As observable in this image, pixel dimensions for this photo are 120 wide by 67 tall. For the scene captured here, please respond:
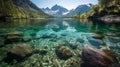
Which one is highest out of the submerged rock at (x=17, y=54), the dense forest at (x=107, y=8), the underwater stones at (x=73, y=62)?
the dense forest at (x=107, y=8)

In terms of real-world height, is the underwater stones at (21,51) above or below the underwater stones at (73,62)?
above

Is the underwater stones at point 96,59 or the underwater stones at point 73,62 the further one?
the underwater stones at point 73,62

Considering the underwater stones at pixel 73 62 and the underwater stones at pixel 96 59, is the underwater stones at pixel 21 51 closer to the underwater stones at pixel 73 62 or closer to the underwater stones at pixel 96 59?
the underwater stones at pixel 73 62

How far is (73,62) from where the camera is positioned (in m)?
16.8

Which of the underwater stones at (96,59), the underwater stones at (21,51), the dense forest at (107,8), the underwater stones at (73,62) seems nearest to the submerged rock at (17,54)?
the underwater stones at (21,51)

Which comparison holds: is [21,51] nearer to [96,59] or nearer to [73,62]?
[73,62]

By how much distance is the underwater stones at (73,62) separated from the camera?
16114mm

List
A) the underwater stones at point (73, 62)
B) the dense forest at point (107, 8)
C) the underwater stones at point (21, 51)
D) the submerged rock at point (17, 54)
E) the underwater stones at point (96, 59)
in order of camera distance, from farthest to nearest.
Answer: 1. the dense forest at point (107, 8)
2. the underwater stones at point (21, 51)
3. the submerged rock at point (17, 54)
4. the underwater stones at point (73, 62)
5. the underwater stones at point (96, 59)

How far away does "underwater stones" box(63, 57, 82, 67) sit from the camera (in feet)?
52.9

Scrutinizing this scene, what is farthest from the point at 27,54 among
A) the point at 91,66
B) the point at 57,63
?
the point at 91,66

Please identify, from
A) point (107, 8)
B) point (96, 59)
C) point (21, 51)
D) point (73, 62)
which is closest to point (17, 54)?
point (21, 51)

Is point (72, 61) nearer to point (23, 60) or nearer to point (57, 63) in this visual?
point (57, 63)

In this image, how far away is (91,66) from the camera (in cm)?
1443

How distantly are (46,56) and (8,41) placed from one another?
10.5 meters
